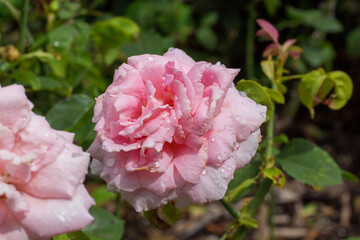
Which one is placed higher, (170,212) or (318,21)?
(170,212)

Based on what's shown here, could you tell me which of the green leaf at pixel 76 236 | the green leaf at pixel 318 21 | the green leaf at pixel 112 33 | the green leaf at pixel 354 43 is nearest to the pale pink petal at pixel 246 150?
the green leaf at pixel 76 236

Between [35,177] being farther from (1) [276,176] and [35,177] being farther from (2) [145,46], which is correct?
(2) [145,46]

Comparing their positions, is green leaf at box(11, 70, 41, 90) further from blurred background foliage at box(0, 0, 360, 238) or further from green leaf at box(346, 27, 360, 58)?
green leaf at box(346, 27, 360, 58)

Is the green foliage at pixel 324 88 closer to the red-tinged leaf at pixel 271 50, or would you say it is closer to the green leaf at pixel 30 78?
the red-tinged leaf at pixel 271 50

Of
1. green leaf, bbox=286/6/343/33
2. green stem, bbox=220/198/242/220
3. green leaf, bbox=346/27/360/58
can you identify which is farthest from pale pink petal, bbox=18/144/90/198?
green leaf, bbox=346/27/360/58

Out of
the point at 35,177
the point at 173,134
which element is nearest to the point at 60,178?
the point at 35,177

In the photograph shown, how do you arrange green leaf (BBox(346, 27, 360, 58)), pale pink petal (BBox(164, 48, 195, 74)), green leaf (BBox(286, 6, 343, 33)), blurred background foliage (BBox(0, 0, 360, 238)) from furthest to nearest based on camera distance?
green leaf (BBox(346, 27, 360, 58)) → green leaf (BBox(286, 6, 343, 33)) → blurred background foliage (BBox(0, 0, 360, 238)) → pale pink petal (BBox(164, 48, 195, 74))
